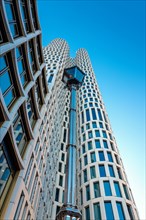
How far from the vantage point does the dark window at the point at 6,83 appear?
44.8 ft

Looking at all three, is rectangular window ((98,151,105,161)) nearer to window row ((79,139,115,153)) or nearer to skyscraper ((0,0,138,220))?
skyscraper ((0,0,138,220))

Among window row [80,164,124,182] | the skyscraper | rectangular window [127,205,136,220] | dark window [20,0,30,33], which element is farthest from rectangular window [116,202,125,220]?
dark window [20,0,30,33]

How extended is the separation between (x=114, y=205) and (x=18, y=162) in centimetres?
2044

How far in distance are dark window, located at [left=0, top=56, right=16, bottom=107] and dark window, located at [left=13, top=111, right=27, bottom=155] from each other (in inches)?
63.6

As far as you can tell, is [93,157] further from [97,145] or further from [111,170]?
[111,170]

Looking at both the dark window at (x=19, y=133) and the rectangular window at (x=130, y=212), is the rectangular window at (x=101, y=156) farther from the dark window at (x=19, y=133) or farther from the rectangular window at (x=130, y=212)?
the dark window at (x=19, y=133)

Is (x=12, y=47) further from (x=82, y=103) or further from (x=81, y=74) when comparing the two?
(x=82, y=103)

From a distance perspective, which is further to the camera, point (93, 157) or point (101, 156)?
point (93, 157)

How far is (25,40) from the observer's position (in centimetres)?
1759

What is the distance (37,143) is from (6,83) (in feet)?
36.4

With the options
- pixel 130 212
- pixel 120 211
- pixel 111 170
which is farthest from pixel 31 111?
Answer: pixel 130 212

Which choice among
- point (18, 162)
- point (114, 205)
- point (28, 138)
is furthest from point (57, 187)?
point (18, 162)

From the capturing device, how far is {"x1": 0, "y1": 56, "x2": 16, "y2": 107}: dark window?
44.8 ft

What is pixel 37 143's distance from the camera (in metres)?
23.6
